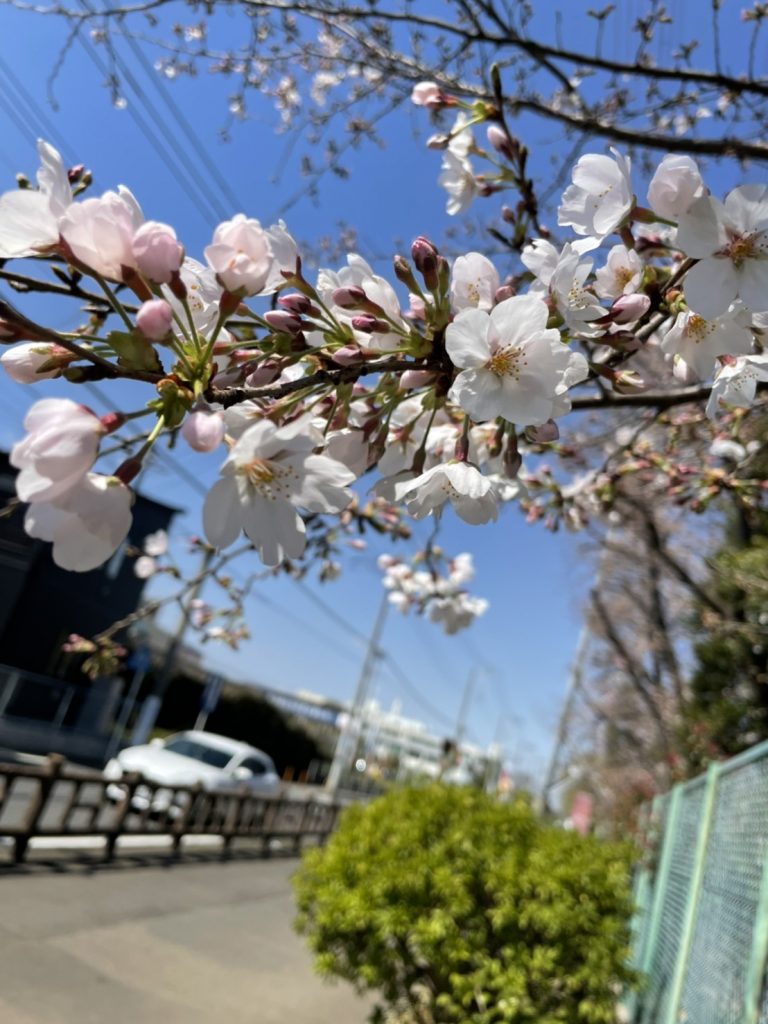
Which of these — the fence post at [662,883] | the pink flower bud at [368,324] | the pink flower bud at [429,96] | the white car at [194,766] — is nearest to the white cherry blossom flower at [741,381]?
the pink flower bud at [368,324]

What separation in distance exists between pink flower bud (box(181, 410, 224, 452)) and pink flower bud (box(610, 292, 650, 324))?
0.60 meters

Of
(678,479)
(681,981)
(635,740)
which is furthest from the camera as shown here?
(635,740)

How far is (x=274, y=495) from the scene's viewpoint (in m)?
0.94

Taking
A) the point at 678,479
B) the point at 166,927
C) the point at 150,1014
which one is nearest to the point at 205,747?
the point at 166,927

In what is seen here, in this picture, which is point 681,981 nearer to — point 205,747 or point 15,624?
point 205,747

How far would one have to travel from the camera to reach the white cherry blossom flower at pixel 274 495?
0.91 meters

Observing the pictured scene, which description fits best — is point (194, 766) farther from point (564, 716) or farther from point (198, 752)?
point (564, 716)

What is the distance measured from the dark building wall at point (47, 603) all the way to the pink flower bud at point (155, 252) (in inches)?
580

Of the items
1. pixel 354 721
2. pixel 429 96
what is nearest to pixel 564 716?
pixel 354 721

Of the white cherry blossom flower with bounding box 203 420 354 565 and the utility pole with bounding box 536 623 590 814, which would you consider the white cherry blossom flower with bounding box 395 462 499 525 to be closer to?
the white cherry blossom flower with bounding box 203 420 354 565

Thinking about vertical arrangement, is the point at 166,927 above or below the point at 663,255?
Result: below

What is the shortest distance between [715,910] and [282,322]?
3189 mm

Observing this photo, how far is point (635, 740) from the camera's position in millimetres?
14578

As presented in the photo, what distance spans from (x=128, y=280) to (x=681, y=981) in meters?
3.85
